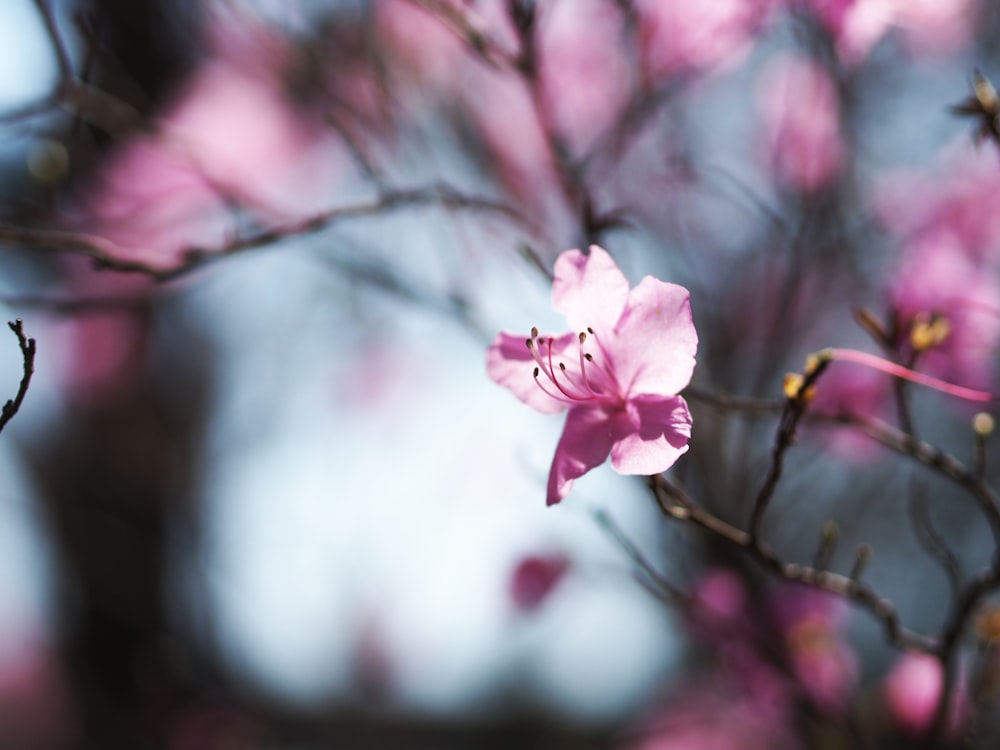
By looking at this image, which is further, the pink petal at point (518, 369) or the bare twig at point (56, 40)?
the bare twig at point (56, 40)

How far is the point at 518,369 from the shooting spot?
2.53 feet

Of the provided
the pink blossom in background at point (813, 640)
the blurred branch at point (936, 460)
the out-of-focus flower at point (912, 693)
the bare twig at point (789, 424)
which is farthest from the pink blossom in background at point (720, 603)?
the bare twig at point (789, 424)

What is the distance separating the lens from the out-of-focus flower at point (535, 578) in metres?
1.63

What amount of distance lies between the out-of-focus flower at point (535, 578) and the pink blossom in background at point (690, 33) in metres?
0.86

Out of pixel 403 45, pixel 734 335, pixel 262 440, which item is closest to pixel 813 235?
pixel 734 335

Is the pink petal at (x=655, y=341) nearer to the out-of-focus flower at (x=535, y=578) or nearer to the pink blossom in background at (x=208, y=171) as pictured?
the pink blossom in background at (x=208, y=171)

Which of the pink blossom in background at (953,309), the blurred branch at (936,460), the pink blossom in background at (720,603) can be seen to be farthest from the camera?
the pink blossom in background at (720,603)

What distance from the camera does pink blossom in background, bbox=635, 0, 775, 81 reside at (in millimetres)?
1389

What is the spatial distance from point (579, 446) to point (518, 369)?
0.30ft

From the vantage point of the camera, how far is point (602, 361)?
75 centimetres

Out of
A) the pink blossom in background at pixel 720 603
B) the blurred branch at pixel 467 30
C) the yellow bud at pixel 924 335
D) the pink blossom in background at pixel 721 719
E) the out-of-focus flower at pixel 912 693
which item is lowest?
the pink blossom in background at pixel 721 719

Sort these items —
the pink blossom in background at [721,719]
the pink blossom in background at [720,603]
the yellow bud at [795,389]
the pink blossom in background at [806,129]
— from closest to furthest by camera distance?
1. the yellow bud at [795,389]
2. the pink blossom in background at [720,603]
3. the pink blossom in background at [721,719]
4. the pink blossom in background at [806,129]

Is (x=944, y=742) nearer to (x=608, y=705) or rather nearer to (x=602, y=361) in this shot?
(x=602, y=361)

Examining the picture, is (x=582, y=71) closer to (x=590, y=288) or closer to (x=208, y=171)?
(x=208, y=171)
